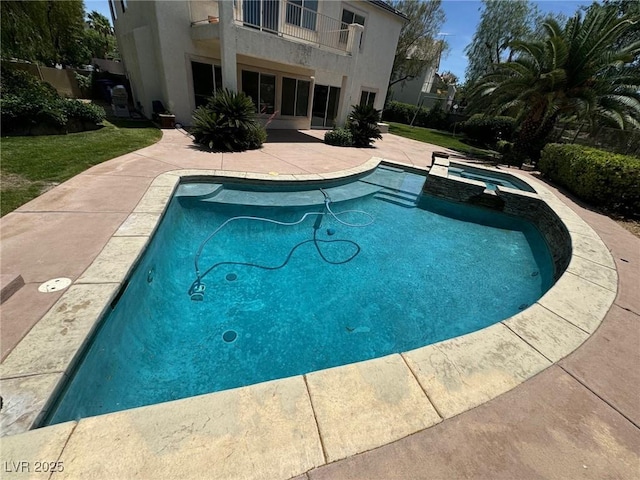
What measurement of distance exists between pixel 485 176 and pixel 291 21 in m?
11.3

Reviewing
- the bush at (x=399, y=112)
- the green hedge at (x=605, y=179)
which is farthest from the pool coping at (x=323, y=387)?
the bush at (x=399, y=112)

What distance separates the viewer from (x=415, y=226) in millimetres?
6688

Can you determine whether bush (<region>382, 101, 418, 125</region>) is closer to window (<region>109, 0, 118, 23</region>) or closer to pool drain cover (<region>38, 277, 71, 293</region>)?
window (<region>109, 0, 118, 23</region>)

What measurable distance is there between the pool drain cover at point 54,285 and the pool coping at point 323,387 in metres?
0.11

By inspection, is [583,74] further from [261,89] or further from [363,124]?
[261,89]

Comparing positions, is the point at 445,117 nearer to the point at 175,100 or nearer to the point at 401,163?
the point at 401,163

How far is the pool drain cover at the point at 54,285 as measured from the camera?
2743mm

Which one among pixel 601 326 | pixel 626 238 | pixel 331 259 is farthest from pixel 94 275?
pixel 626 238

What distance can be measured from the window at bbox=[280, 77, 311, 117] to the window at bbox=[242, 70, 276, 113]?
2.15 feet

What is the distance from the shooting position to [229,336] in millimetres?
3410

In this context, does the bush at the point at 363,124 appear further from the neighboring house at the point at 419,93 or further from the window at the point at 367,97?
the neighboring house at the point at 419,93

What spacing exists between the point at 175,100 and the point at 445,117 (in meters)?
26.3

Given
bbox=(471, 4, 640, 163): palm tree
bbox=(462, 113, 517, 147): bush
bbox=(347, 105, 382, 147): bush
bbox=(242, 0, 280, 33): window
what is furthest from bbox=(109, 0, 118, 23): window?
bbox=(462, 113, 517, 147): bush

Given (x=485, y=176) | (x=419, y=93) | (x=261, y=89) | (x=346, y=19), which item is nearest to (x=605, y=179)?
(x=485, y=176)
